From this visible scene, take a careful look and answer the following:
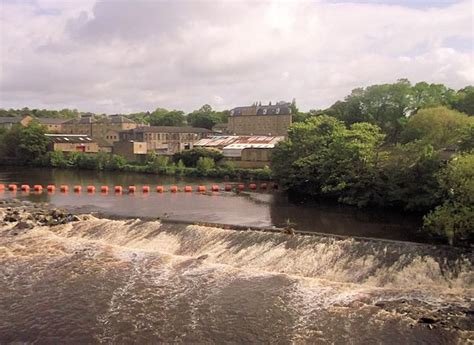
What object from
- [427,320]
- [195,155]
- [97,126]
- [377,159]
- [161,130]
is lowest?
[427,320]

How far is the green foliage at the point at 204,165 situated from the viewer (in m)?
65.6

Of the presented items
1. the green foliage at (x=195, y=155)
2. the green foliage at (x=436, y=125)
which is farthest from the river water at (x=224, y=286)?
the green foliage at (x=195, y=155)

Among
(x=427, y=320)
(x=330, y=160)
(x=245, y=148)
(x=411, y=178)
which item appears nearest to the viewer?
(x=427, y=320)

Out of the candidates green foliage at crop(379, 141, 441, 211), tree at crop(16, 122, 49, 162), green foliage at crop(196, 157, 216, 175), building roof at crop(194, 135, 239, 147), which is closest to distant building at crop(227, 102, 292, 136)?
building roof at crop(194, 135, 239, 147)

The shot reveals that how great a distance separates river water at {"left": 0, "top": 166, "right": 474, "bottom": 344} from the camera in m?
16.0

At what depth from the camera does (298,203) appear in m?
40.4

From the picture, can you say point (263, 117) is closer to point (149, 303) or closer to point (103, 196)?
point (103, 196)

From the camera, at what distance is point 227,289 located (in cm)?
2002

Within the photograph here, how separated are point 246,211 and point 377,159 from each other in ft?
35.8

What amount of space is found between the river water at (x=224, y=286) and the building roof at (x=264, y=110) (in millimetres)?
79112

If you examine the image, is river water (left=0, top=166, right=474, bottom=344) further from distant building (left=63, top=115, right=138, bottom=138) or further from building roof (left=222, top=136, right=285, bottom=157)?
distant building (left=63, top=115, right=138, bottom=138)

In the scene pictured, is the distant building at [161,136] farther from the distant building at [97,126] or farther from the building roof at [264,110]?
the distant building at [97,126]

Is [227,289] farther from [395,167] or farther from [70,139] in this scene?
[70,139]

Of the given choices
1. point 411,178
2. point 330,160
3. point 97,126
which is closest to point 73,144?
point 97,126
